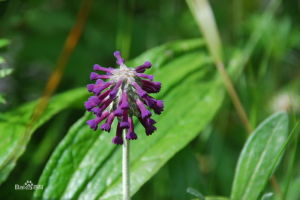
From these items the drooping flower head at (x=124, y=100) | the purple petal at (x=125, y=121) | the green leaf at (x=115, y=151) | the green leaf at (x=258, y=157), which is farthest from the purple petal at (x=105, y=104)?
the green leaf at (x=258, y=157)

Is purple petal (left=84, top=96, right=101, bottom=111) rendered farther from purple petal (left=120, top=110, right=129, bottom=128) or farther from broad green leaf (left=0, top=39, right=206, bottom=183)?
broad green leaf (left=0, top=39, right=206, bottom=183)

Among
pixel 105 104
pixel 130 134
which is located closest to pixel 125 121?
pixel 130 134

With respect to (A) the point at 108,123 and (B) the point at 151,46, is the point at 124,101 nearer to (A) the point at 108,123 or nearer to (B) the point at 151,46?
(A) the point at 108,123

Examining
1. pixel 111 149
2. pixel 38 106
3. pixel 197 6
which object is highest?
pixel 197 6

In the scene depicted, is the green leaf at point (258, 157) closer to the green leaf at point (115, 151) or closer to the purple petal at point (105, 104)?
the green leaf at point (115, 151)

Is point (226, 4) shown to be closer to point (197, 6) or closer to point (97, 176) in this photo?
point (197, 6)

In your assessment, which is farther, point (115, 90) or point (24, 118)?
point (24, 118)

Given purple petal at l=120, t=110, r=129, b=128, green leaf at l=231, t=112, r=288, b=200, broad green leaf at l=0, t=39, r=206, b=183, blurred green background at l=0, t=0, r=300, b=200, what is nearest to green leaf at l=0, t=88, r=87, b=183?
broad green leaf at l=0, t=39, r=206, b=183

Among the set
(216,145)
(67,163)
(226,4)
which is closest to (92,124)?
(67,163)
